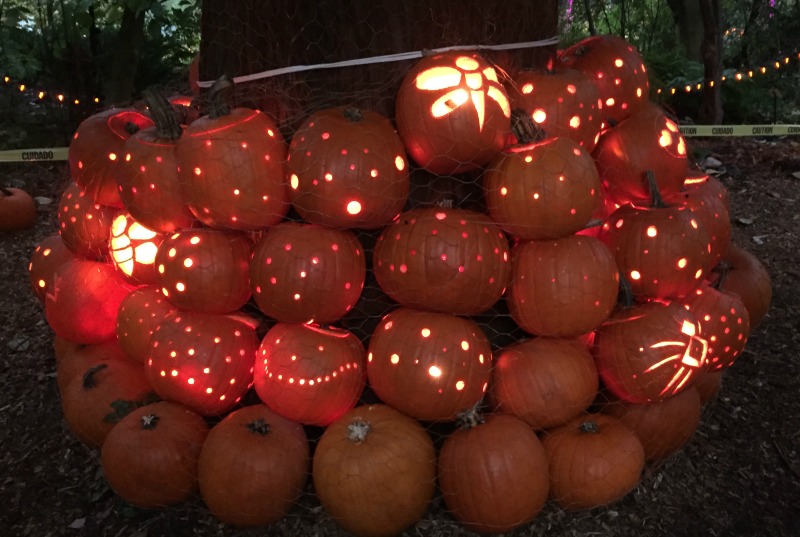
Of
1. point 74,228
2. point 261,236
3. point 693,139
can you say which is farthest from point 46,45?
point 693,139

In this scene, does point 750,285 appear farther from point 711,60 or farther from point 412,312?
point 711,60

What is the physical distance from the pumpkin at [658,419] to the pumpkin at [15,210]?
18.6 feet

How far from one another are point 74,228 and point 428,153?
5.91 feet

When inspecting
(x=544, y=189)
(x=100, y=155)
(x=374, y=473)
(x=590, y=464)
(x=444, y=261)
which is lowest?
(x=590, y=464)

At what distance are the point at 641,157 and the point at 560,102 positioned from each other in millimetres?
451

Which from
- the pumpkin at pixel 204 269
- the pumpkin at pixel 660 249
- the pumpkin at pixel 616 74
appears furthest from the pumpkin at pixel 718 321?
the pumpkin at pixel 204 269

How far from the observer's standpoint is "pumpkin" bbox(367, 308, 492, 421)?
8.64ft

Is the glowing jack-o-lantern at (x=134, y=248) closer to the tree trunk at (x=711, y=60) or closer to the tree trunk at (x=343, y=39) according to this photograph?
the tree trunk at (x=343, y=39)

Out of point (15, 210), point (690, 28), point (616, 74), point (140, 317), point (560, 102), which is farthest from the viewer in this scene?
point (690, 28)

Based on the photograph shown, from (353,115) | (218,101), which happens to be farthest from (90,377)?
(353,115)

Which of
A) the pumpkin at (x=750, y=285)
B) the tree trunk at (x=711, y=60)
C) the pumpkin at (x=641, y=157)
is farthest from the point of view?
the tree trunk at (x=711, y=60)

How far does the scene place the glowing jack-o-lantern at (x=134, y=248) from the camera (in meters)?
→ 3.17

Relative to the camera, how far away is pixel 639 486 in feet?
9.89

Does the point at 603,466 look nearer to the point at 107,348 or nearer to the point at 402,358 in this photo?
the point at 402,358
